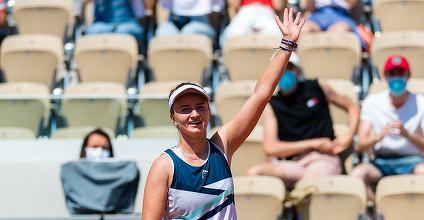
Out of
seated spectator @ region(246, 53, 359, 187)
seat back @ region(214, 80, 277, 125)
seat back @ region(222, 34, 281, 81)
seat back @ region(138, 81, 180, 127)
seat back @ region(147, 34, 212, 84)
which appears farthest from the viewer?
seat back @ region(147, 34, 212, 84)

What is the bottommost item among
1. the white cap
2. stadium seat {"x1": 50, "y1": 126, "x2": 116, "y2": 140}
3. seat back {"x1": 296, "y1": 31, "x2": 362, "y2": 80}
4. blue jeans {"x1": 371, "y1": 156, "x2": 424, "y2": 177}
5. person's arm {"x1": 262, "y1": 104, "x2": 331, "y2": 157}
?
blue jeans {"x1": 371, "y1": 156, "x2": 424, "y2": 177}

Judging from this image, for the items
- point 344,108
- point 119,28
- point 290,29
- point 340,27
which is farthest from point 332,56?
Answer: point 290,29

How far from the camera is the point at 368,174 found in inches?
157

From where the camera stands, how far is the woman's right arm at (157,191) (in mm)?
1780

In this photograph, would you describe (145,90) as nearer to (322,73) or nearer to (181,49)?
(181,49)

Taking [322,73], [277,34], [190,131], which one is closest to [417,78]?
[322,73]

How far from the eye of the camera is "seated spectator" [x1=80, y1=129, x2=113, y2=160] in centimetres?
405

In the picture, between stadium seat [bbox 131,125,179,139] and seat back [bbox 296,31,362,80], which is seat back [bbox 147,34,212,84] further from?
stadium seat [bbox 131,125,179,139]

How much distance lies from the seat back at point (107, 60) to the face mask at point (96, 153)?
167 cm

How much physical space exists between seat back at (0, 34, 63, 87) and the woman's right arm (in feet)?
13.6

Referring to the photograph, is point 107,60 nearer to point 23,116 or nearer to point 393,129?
point 23,116

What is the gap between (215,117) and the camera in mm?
4906

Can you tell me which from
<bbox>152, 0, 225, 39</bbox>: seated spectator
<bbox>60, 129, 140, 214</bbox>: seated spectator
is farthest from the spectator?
<bbox>60, 129, 140, 214</bbox>: seated spectator

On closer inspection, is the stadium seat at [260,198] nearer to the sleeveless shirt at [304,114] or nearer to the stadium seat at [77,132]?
the sleeveless shirt at [304,114]
